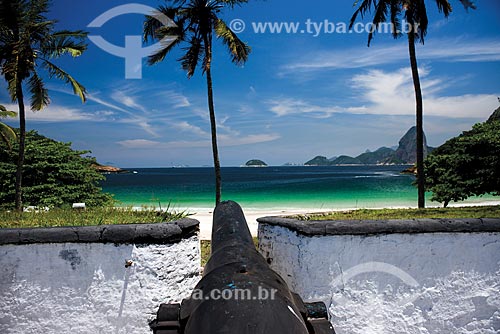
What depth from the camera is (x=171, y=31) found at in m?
13.7

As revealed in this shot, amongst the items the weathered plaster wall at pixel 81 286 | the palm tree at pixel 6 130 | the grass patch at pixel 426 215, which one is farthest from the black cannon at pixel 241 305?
the palm tree at pixel 6 130

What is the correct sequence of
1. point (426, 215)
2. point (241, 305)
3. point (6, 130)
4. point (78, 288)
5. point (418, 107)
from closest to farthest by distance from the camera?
point (241, 305) → point (78, 288) → point (426, 215) → point (418, 107) → point (6, 130)

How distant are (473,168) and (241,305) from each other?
14.6 metres

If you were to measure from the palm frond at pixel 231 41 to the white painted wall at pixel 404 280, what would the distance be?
1044 centimetres

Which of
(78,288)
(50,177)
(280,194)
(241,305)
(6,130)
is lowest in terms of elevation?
(280,194)

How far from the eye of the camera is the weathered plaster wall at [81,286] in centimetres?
444

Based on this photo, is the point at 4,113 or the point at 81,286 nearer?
the point at 81,286

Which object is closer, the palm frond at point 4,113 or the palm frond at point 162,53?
the palm frond at point 162,53

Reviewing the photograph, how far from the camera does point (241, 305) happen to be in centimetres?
204

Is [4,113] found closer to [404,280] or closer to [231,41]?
[231,41]

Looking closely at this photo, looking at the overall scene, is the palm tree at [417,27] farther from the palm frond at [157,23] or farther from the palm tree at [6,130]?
the palm tree at [6,130]

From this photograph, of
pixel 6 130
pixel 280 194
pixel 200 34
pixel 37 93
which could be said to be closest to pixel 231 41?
pixel 200 34

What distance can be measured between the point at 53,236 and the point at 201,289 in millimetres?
2882

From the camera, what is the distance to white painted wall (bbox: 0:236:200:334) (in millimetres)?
4438
